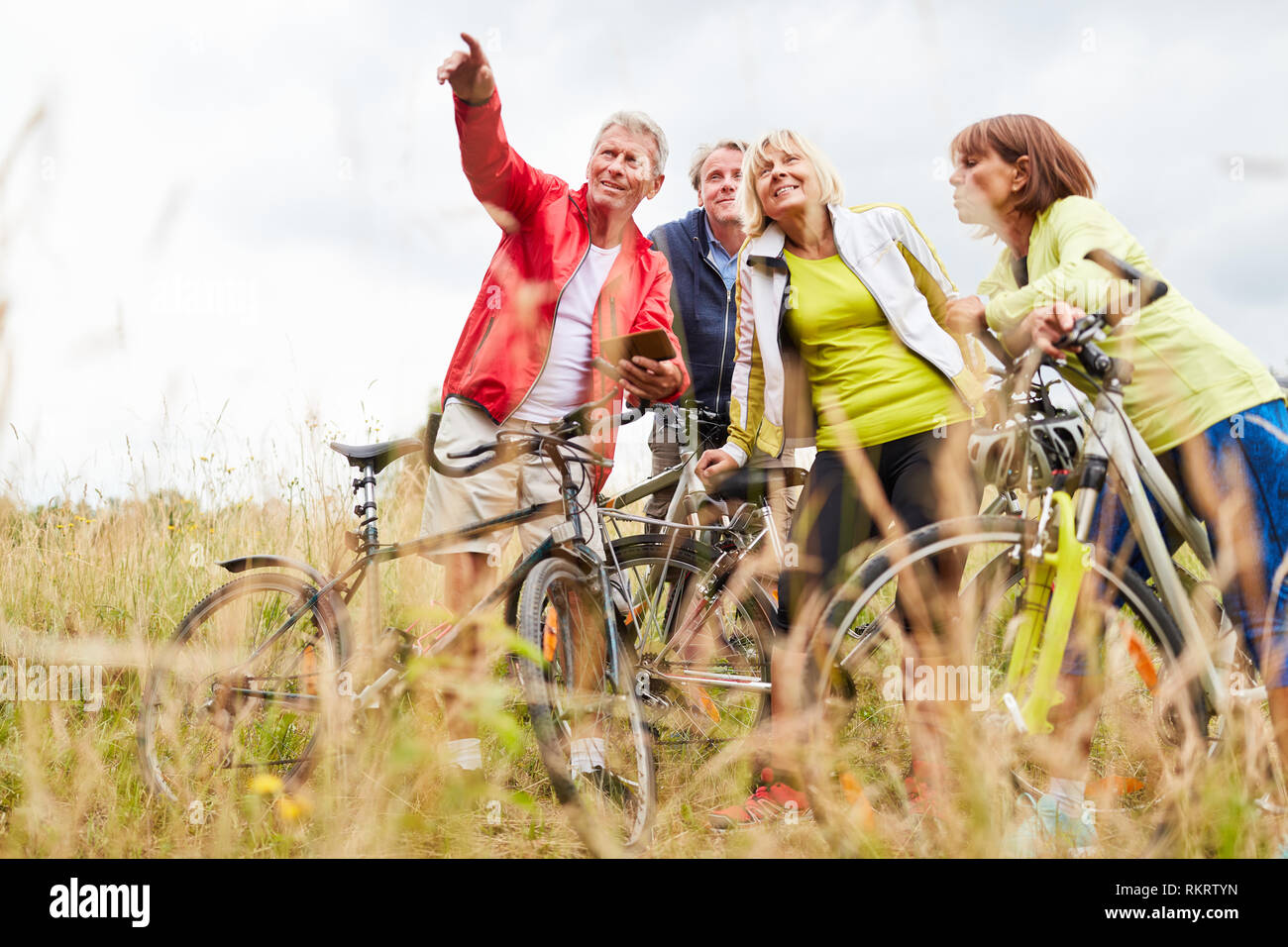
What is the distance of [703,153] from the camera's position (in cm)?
422

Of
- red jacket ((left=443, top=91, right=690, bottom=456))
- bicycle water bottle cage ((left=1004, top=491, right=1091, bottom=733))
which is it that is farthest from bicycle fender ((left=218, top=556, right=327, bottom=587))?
bicycle water bottle cage ((left=1004, top=491, right=1091, bottom=733))

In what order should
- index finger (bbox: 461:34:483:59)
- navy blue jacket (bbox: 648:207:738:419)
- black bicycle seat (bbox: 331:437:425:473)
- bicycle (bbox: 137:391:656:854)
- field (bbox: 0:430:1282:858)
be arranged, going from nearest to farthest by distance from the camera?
1. field (bbox: 0:430:1282:858)
2. bicycle (bbox: 137:391:656:854)
3. index finger (bbox: 461:34:483:59)
4. black bicycle seat (bbox: 331:437:425:473)
5. navy blue jacket (bbox: 648:207:738:419)

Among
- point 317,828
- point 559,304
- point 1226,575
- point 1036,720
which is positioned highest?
point 559,304

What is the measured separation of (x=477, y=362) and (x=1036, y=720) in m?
1.91

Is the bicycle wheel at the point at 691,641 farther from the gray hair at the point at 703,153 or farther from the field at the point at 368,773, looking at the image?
the gray hair at the point at 703,153

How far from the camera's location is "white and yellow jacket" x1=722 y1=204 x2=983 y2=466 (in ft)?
8.10

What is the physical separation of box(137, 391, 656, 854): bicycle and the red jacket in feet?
0.89

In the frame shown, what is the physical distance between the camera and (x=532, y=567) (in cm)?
244

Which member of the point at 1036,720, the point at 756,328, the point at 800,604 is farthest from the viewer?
the point at 756,328

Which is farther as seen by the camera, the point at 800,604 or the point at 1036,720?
the point at 800,604

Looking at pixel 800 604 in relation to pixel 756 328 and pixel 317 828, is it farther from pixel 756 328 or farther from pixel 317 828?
pixel 317 828

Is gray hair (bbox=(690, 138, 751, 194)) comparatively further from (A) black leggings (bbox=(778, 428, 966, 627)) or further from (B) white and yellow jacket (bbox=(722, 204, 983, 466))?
(A) black leggings (bbox=(778, 428, 966, 627))

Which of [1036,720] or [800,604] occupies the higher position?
[800,604]
